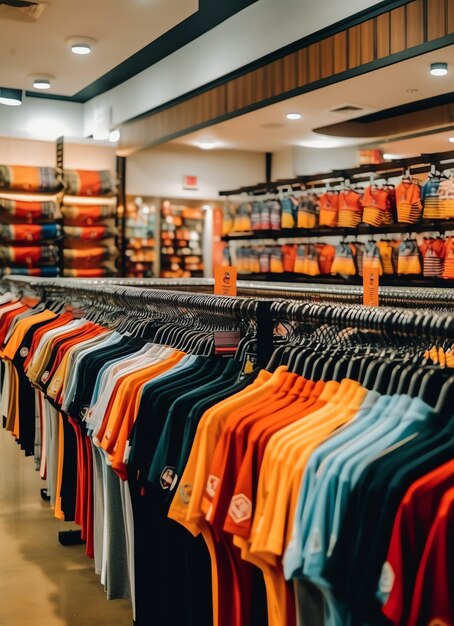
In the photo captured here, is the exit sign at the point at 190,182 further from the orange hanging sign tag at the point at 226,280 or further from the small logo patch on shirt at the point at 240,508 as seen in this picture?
the small logo patch on shirt at the point at 240,508

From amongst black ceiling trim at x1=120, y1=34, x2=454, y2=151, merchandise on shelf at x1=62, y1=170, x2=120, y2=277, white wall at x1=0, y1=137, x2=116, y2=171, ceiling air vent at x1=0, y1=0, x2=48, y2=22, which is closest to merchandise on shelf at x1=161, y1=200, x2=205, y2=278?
merchandise on shelf at x1=62, y1=170, x2=120, y2=277

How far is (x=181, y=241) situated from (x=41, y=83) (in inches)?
110

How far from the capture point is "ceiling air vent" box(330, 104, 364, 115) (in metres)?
6.58

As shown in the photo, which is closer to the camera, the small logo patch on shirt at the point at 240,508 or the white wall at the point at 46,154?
the small logo patch on shirt at the point at 240,508

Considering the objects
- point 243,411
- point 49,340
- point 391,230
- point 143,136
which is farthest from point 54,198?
point 243,411

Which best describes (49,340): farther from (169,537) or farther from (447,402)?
(447,402)

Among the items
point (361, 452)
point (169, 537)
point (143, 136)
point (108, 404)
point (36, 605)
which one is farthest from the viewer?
point (143, 136)

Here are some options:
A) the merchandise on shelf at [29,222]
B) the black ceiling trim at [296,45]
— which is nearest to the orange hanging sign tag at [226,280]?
the black ceiling trim at [296,45]

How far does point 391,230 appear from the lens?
6.21 m

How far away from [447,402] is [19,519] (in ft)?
10.7

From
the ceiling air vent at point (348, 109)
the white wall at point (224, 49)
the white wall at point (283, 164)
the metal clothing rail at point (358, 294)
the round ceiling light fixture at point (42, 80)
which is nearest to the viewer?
the metal clothing rail at point (358, 294)

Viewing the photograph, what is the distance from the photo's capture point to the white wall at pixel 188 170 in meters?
9.44

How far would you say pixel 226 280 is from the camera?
3.14 m

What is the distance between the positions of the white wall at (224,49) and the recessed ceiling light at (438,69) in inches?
24.3
